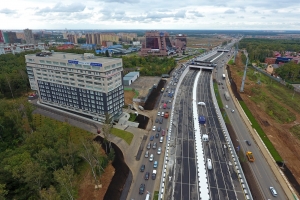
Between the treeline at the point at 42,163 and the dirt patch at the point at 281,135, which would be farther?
the dirt patch at the point at 281,135

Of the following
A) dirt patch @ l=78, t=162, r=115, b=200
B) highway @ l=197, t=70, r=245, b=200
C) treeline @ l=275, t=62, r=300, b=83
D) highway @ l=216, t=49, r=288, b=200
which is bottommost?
dirt patch @ l=78, t=162, r=115, b=200

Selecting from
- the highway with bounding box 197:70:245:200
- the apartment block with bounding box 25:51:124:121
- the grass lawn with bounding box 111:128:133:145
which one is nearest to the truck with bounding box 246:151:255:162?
the highway with bounding box 197:70:245:200

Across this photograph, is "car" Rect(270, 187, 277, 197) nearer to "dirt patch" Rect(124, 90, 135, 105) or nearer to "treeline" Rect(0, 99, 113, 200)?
"treeline" Rect(0, 99, 113, 200)

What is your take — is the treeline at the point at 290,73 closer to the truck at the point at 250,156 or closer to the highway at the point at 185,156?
the highway at the point at 185,156

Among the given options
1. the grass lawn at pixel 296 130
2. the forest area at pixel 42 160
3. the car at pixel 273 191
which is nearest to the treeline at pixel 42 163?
the forest area at pixel 42 160

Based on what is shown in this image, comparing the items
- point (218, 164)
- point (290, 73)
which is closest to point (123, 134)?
point (218, 164)

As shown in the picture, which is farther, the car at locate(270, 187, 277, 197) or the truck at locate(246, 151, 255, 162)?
the truck at locate(246, 151, 255, 162)
